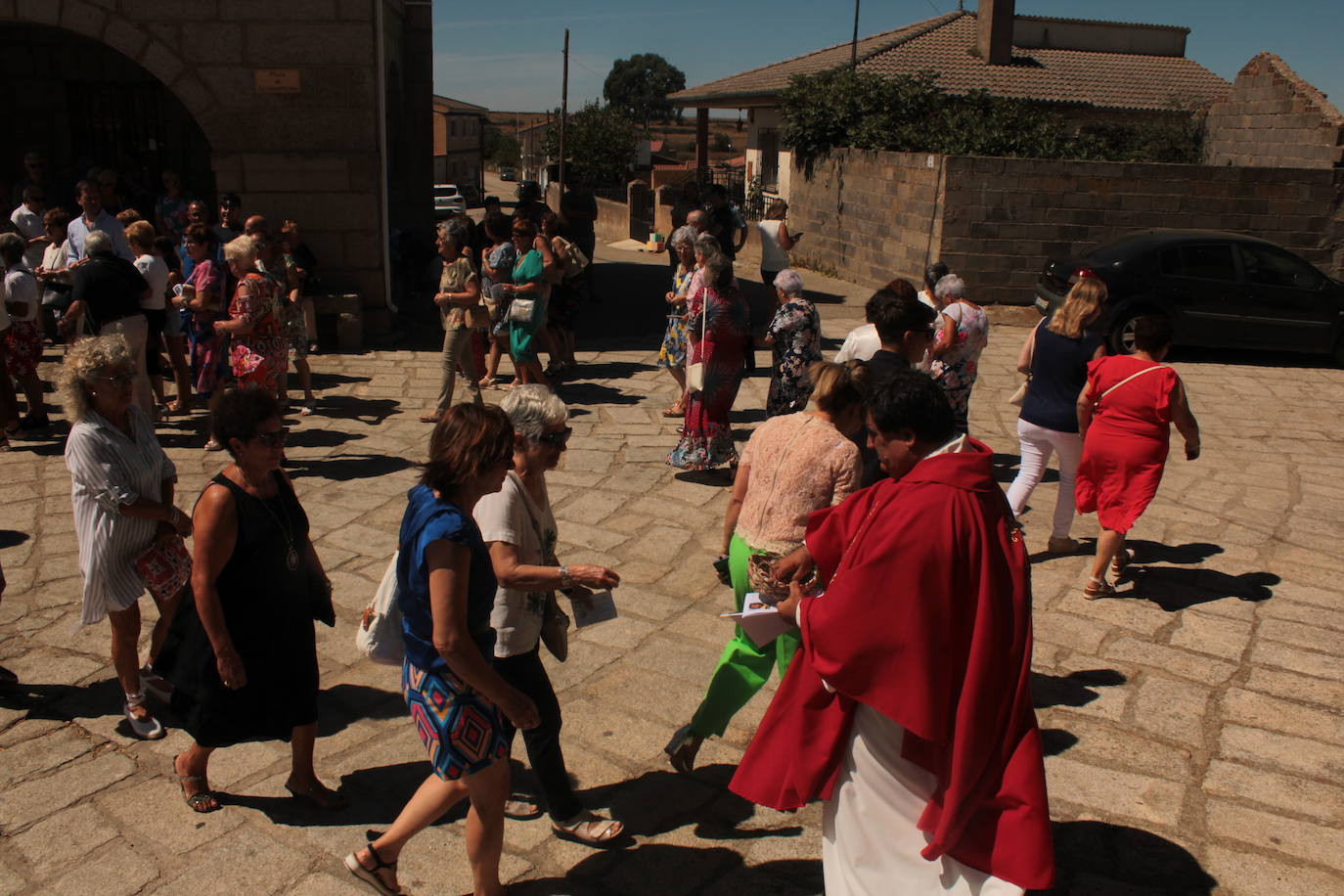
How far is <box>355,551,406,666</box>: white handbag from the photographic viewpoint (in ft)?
10.6

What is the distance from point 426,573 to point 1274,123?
1923 centimetres

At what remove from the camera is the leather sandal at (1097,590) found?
5793 millimetres

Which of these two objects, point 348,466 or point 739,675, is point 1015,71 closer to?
point 348,466

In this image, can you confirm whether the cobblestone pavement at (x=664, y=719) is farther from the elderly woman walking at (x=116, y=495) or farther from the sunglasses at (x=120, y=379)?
the sunglasses at (x=120, y=379)

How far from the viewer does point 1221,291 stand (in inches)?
471

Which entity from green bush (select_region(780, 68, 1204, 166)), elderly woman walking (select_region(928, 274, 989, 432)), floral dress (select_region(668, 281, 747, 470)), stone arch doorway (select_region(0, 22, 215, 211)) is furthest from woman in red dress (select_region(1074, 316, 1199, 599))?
stone arch doorway (select_region(0, 22, 215, 211))

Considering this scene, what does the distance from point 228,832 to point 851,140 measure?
53.7 feet

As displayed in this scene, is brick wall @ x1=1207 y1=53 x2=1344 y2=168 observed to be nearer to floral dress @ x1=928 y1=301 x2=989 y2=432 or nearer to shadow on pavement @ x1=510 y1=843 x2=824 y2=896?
floral dress @ x1=928 y1=301 x2=989 y2=432

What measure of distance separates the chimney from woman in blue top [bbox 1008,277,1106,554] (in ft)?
71.3

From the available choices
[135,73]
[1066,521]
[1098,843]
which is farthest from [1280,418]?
[135,73]

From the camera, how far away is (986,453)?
289 cm

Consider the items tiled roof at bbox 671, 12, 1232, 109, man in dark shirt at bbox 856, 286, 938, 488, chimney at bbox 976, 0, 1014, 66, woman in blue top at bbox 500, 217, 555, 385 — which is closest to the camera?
man in dark shirt at bbox 856, 286, 938, 488

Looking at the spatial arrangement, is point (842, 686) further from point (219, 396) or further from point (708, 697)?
point (219, 396)

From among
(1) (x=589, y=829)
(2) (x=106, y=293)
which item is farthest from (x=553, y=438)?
(2) (x=106, y=293)
